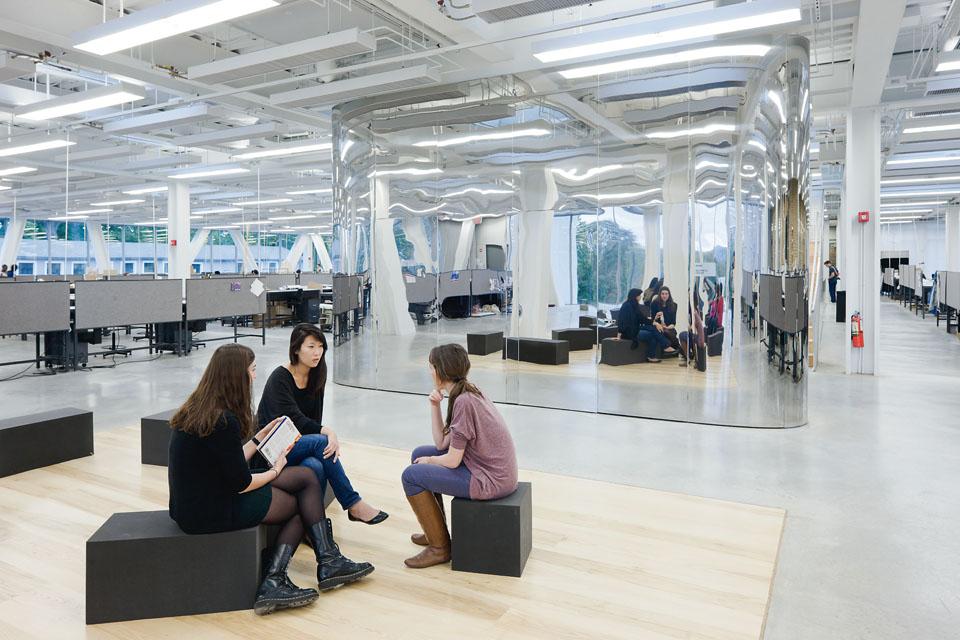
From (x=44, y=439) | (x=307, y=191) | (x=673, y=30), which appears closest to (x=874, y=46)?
(x=673, y=30)

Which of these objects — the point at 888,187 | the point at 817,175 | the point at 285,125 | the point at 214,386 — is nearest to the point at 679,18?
the point at 214,386

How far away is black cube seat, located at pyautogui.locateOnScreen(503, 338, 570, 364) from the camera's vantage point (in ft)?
21.5

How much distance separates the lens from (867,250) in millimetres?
8438

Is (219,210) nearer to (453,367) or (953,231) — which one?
(453,367)

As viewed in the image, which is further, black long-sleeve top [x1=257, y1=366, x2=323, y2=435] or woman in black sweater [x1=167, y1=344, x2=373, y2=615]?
black long-sleeve top [x1=257, y1=366, x2=323, y2=435]

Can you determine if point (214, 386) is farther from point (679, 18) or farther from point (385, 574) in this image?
point (679, 18)

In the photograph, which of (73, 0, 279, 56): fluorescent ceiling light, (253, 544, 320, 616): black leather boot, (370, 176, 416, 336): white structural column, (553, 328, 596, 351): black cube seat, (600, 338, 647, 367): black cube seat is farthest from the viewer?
(370, 176, 416, 336): white structural column

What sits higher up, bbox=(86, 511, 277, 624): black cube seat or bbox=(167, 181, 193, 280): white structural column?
bbox=(167, 181, 193, 280): white structural column

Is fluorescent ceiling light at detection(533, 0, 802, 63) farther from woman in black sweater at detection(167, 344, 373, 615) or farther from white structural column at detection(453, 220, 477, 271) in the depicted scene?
woman in black sweater at detection(167, 344, 373, 615)

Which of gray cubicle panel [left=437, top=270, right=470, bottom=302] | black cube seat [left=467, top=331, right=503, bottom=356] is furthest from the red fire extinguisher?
gray cubicle panel [left=437, top=270, right=470, bottom=302]

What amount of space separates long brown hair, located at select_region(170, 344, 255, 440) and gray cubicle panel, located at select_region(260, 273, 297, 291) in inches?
521

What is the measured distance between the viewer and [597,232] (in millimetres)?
6266

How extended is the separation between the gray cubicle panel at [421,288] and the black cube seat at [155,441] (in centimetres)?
324

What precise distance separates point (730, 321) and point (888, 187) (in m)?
14.5
